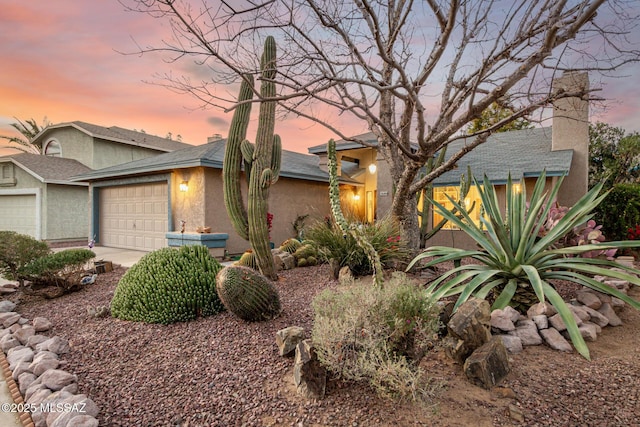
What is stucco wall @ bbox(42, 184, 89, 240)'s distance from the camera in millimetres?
13859

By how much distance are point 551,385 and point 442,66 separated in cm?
478

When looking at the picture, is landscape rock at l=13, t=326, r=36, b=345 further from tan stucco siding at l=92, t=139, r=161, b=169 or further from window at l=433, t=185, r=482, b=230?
tan stucco siding at l=92, t=139, r=161, b=169

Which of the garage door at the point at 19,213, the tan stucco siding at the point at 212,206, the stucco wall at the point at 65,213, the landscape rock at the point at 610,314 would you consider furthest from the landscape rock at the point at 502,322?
the garage door at the point at 19,213

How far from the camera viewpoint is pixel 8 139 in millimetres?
21234

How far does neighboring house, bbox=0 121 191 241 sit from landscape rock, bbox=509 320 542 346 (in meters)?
16.4

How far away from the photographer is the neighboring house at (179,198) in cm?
927

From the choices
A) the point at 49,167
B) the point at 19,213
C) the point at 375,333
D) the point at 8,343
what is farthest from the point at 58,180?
the point at 375,333

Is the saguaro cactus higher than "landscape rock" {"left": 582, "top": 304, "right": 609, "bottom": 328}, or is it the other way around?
the saguaro cactus

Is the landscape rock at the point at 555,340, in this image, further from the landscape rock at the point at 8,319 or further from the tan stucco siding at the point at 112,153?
A: the tan stucco siding at the point at 112,153

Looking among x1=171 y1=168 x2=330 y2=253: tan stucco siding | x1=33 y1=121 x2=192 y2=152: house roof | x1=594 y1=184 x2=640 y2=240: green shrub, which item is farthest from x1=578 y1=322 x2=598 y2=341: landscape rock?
x1=33 y1=121 x2=192 y2=152: house roof

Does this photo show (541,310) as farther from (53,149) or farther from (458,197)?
(53,149)

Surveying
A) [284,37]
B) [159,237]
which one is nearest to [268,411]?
[284,37]

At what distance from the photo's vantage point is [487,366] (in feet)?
7.45

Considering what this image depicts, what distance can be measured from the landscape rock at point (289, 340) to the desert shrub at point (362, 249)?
2.56 m
